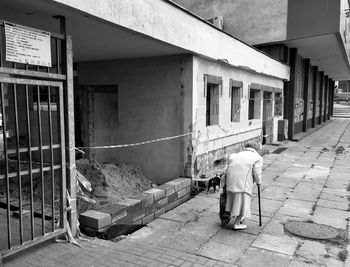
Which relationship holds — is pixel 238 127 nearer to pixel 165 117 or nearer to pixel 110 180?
pixel 165 117

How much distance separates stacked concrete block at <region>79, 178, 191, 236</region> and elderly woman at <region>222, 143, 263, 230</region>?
1.54 meters

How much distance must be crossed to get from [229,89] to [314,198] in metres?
4.20

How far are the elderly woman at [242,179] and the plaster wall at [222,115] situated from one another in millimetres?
2601

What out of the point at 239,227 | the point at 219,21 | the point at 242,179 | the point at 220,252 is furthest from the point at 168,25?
the point at 219,21

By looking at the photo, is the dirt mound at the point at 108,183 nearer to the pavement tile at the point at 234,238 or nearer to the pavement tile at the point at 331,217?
the pavement tile at the point at 234,238

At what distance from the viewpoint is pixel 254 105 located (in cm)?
1377

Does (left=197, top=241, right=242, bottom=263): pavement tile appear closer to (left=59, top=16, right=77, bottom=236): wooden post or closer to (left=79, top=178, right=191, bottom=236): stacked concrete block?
(left=79, top=178, right=191, bottom=236): stacked concrete block

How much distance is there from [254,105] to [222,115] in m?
4.39

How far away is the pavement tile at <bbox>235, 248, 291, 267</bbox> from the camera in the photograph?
4.32m

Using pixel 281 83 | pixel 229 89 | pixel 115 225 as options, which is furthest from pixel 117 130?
pixel 281 83

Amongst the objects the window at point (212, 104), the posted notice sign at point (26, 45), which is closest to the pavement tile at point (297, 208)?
the window at point (212, 104)

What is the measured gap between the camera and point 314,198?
735 cm

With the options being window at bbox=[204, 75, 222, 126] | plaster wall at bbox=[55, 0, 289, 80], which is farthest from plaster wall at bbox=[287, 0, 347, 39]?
window at bbox=[204, 75, 222, 126]

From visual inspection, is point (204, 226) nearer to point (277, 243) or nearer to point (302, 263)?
point (277, 243)
